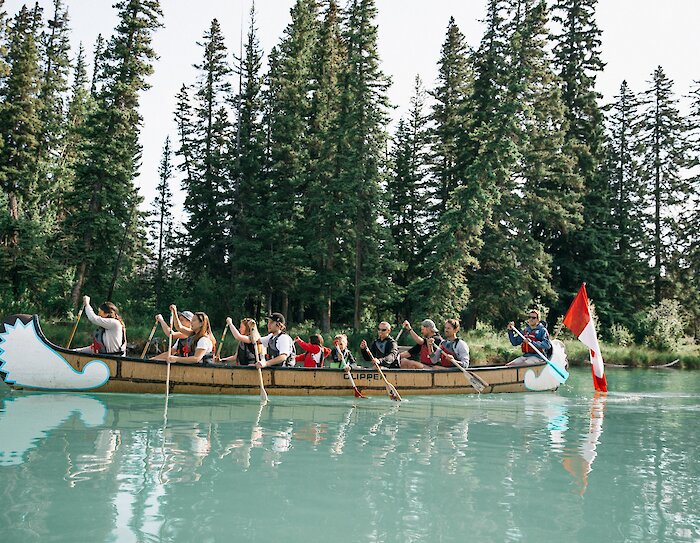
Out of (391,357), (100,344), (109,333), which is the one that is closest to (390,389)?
(391,357)

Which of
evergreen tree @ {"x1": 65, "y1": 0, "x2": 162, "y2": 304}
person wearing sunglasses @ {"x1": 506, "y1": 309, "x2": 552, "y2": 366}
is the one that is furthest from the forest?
person wearing sunglasses @ {"x1": 506, "y1": 309, "x2": 552, "y2": 366}

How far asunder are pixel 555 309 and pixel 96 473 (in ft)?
113

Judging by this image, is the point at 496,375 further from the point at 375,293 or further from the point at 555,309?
the point at 555,309

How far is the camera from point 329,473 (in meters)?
8.05

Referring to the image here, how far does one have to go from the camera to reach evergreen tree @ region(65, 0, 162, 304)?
31047 millimetres

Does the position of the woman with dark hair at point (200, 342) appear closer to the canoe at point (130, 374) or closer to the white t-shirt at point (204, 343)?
the white t-shirt at point (204, 343)

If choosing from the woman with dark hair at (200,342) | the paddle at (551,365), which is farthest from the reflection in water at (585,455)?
the woman with dark hair at (200,342)

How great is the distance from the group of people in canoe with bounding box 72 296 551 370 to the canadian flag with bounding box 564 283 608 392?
3.55 ft

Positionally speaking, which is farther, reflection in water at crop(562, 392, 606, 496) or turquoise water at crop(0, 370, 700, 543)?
reflection in water at crop(562, 392, 606, 496)

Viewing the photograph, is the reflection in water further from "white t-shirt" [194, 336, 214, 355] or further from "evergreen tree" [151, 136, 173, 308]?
"evergreen tree" [151, 136, 173, 308]

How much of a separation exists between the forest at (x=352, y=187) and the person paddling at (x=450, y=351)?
13.2m

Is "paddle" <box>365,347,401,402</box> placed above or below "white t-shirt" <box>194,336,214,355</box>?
below

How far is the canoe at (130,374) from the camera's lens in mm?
13445

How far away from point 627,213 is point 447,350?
31147mm
